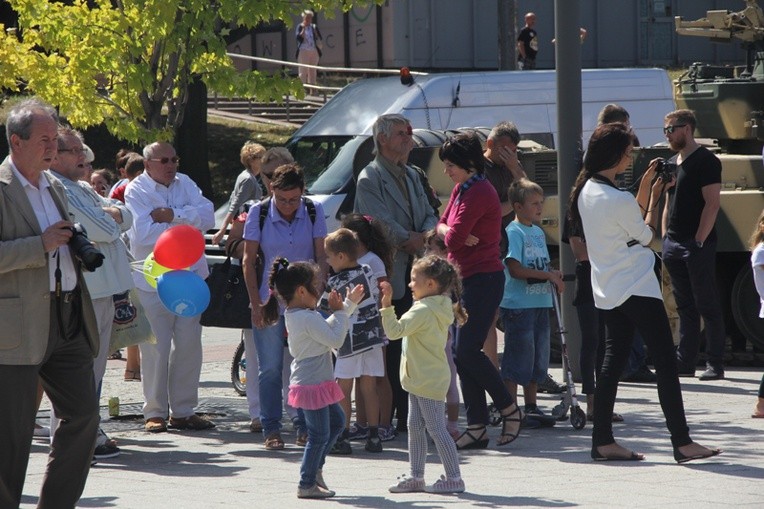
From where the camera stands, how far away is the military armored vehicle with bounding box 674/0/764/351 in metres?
12.2

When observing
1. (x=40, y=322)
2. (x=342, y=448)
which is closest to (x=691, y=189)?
(x=342, y=448)

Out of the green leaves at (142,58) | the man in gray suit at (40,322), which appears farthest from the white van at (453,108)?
the man in gray suit at (40,322)

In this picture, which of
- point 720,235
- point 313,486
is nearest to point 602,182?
point 313,486

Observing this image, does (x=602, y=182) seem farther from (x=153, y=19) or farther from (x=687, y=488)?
(x=153, y=19)

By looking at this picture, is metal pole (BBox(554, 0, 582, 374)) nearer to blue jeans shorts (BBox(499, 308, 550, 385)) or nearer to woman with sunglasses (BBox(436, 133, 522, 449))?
blue jeans shorts (BBox(499, 308, 550, 385))

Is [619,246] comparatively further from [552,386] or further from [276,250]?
[552,386]

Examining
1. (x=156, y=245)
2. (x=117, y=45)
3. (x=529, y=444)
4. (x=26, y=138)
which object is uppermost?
(x=117, y=45)

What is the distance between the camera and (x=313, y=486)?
7414 mm

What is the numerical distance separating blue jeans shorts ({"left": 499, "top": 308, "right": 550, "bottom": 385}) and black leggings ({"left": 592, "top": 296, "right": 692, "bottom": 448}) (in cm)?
138

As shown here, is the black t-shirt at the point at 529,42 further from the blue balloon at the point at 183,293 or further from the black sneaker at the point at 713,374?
the blue balloon at the point at 183,293

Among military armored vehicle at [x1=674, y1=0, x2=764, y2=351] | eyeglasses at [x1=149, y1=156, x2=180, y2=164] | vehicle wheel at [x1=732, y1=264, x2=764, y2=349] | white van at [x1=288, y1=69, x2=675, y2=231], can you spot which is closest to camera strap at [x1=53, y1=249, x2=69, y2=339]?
eyeglasses at [x1=149, y1=156, x2=180, y2=164]

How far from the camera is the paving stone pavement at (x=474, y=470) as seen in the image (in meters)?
7.29

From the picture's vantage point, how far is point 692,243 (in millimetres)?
11641

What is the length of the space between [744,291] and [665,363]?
4.85 meters
